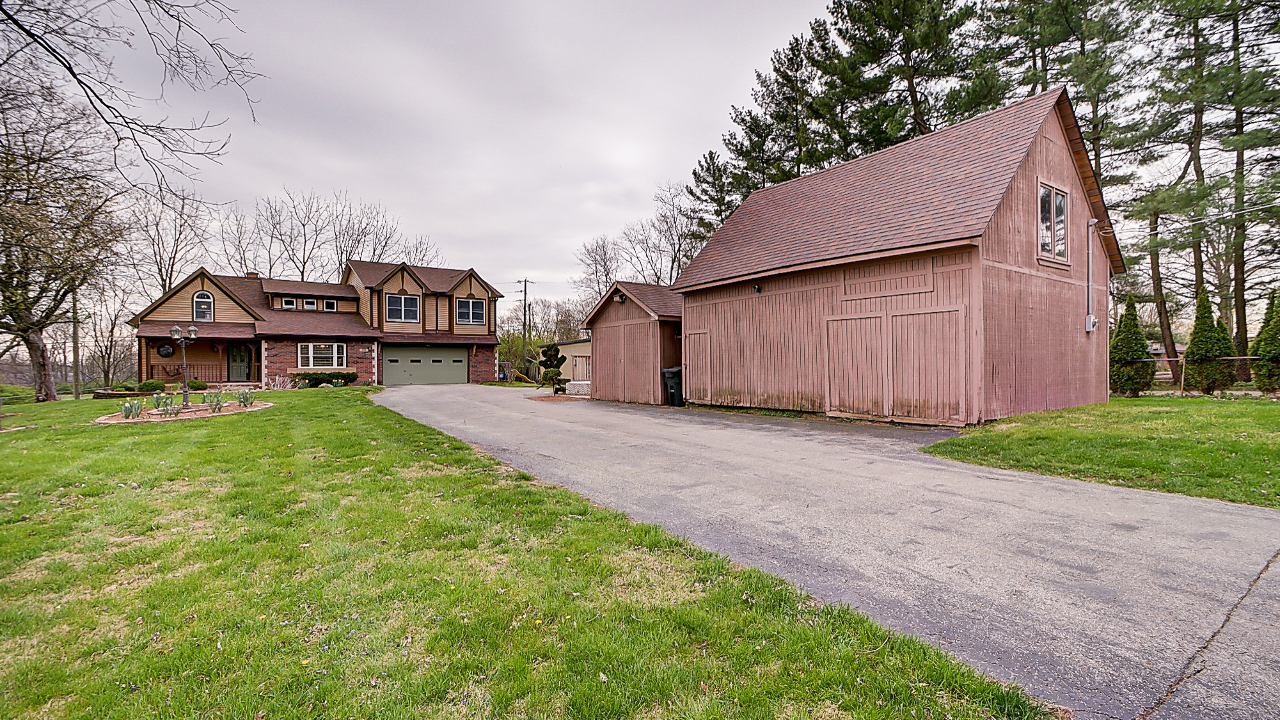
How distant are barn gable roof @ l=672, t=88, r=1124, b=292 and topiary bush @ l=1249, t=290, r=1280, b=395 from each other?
3949 mm

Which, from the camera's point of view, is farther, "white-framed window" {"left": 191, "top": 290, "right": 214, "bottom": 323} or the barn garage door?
"white-framed window" {"left": 191, "top": 290, "right": 214, "bottom": 323}

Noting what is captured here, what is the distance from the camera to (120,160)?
416 cm

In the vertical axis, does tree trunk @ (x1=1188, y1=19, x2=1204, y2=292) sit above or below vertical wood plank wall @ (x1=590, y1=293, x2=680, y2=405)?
above

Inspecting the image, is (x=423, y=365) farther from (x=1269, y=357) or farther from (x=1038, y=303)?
(x=1269, y=357)

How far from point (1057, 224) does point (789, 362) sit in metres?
6.70

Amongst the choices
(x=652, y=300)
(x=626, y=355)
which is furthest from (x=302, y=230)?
(x=652, y=300)

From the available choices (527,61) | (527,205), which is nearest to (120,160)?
(527,61)

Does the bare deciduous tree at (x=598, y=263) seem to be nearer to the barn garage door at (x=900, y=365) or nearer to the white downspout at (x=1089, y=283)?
the barn garage door at (x=900, y=365)

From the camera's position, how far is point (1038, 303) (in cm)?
1128

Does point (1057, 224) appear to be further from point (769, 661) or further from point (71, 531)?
point (71, 531)

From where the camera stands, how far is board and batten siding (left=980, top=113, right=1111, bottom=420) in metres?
10.2

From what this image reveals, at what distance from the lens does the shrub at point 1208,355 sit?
15.3m

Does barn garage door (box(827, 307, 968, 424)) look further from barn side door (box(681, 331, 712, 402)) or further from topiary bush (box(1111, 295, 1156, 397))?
topiary bush (box(1111, 295, 1156, 397))

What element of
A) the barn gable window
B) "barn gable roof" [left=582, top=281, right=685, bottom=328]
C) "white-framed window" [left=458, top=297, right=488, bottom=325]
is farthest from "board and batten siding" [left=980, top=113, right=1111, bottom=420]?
"white-framed window" [left=458, top=297, right=488, bottom=325]
